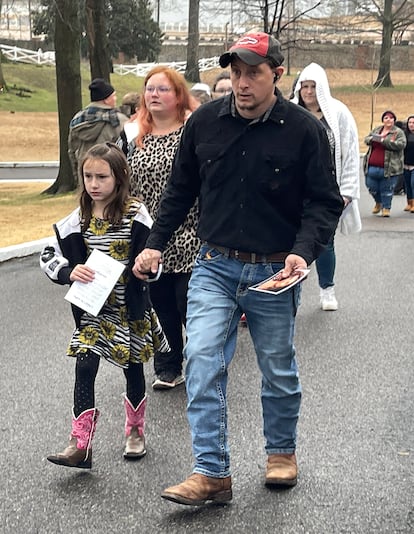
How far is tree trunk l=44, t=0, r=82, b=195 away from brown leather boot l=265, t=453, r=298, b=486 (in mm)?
14777

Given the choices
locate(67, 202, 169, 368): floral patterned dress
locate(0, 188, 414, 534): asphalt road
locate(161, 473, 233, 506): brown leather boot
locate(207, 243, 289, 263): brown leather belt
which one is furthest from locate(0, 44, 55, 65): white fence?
locate(161, 473, 233, 506): brown leather boot

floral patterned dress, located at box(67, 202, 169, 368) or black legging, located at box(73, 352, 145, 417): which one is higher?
floral patterned dress, located at box(67, 202, 169, 368)

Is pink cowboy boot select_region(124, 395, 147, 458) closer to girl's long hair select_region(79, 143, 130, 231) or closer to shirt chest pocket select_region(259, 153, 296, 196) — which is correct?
girl's long hair select_region(79, 143, 130, 231)

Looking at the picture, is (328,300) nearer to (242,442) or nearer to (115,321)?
(242,442)

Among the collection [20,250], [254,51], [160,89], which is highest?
[254,51]

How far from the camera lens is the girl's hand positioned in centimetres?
449

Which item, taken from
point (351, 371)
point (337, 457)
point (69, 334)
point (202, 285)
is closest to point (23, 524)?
point (202, 285)

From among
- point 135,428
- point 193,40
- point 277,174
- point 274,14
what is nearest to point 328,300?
point 135,428

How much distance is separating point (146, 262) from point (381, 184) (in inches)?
448

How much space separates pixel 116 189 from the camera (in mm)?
4715

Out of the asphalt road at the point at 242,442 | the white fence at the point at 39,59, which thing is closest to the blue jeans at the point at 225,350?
the asphalt road at the point at 242,442

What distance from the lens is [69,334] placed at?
7391mm

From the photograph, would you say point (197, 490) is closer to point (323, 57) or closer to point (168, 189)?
point (168, 189)

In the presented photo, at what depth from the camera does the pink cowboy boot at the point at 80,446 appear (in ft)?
14.4
